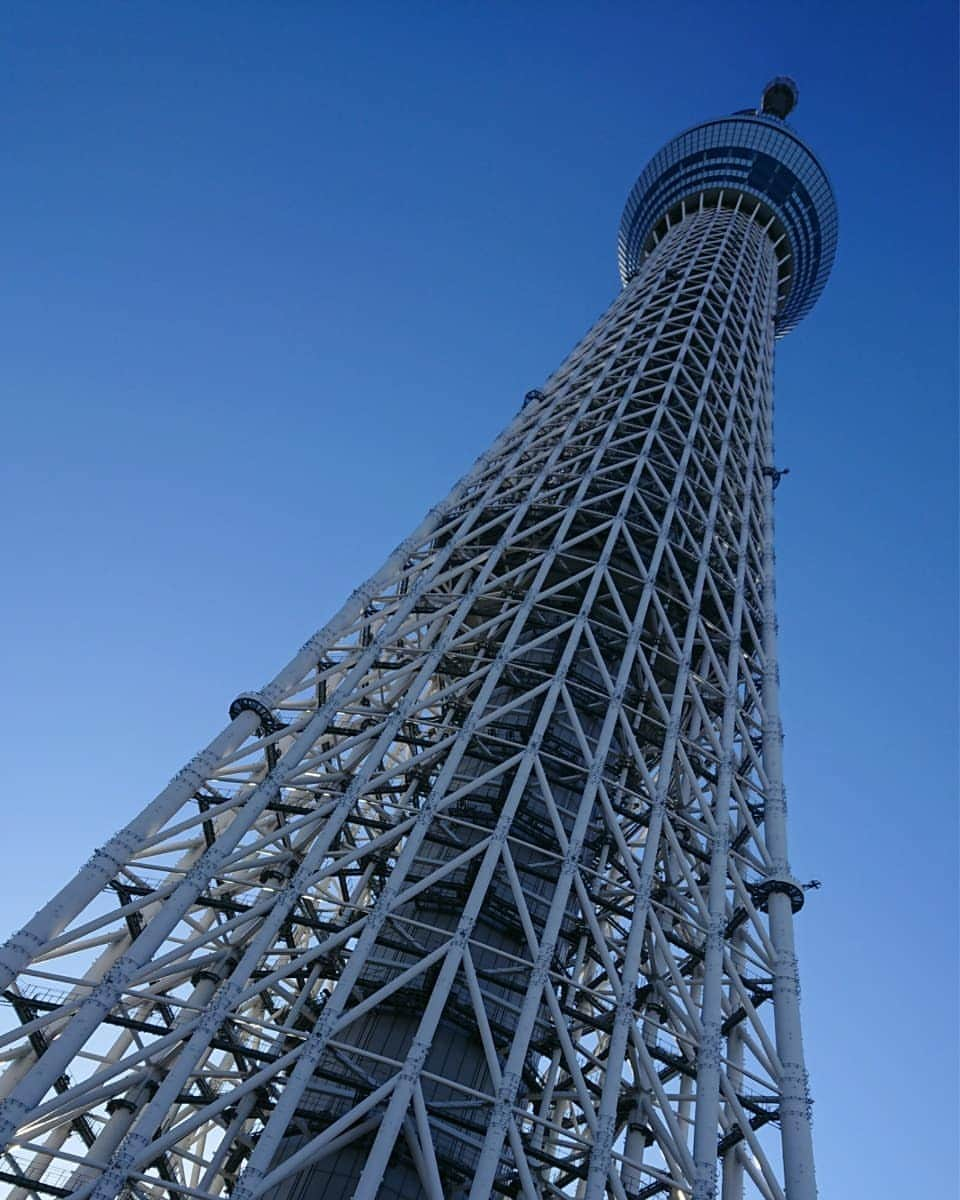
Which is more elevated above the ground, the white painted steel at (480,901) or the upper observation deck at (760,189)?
the upper observation deck at (760,189)

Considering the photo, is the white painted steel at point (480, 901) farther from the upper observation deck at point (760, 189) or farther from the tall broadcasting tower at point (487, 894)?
the upper observation deck at point (760, 189)

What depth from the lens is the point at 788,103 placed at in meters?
76.9

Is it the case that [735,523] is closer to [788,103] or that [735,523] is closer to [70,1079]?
[70,1079]

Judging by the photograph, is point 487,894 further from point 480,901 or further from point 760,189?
point 760,189

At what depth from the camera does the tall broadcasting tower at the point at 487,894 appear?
1808 cm

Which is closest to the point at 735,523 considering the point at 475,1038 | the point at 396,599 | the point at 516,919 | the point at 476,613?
the point at 476,613

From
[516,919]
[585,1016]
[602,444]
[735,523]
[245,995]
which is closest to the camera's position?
[245,995]

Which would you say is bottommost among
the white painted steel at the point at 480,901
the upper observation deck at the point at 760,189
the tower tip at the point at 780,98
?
the white painted steel at the point at 480,901

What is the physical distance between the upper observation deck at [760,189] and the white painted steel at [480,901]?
34513 millimetres

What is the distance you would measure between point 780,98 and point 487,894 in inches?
2817

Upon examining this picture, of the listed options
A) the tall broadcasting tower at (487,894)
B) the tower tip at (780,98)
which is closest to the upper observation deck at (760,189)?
the tower tip at (780,98)

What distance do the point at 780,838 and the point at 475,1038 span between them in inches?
406

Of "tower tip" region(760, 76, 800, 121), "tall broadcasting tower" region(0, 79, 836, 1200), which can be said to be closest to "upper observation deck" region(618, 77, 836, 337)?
"tower tip" region(760, 76, 800, 121)

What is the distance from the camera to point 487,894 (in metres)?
23.7
